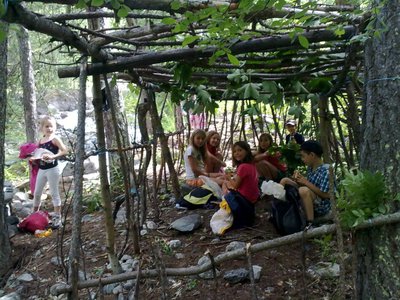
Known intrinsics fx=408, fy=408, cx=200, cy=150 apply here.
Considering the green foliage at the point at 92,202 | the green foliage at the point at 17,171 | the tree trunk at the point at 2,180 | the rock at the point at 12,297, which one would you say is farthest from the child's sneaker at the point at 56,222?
the green foliage at the point at 17,171

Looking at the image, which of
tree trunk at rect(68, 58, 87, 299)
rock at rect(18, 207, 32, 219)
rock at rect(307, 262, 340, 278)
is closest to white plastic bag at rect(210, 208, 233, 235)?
rock at rect(307, 262, 340, 278)

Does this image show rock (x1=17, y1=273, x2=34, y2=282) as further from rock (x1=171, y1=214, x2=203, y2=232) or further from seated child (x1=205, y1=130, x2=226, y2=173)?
seated child (x1=205, y1=130, x2=226, y2=173)

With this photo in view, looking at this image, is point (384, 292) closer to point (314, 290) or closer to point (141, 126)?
point (314, 290)

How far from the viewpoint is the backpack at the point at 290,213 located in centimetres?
402

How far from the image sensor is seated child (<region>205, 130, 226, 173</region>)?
6.00m

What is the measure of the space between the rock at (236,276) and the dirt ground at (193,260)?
4 cm

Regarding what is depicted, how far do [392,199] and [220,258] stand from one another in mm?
1031

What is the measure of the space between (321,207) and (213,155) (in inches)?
89.6

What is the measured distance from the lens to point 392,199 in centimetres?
230

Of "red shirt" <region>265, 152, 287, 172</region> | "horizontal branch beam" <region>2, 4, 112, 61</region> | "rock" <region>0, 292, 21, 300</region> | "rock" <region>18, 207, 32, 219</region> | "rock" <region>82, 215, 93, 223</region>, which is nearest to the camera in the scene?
"horizontal branch beam" <region>2, 4, 112, 61</region>

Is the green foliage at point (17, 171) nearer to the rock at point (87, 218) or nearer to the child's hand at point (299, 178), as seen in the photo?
the rock at point (87, 218)

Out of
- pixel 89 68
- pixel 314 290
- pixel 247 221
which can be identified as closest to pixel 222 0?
pixel 89 68

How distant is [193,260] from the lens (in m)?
3.92

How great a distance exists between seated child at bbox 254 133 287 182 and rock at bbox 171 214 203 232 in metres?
1.53
